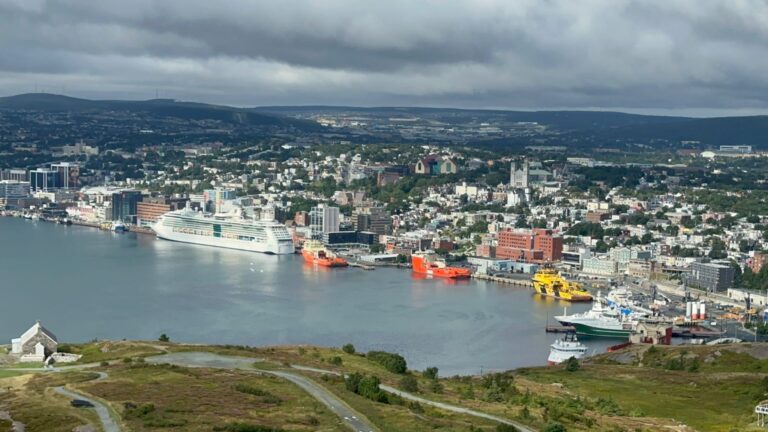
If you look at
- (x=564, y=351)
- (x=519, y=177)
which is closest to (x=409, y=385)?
(x=564, y=351)

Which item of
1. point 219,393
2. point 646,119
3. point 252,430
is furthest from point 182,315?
point 646,119

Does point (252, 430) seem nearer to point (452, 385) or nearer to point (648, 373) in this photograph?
point (452, 385)

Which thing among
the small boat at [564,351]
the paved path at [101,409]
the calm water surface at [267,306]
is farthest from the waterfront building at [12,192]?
the paved path at [101,409]

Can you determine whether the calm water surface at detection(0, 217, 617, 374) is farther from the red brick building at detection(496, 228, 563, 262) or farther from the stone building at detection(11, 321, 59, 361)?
the stone building at detection(11, 321, 59, 361)

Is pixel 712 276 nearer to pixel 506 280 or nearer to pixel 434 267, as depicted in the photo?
pixel 506 280

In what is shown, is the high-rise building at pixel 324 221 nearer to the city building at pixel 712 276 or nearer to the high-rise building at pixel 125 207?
the high-rise building at pixel 125 207

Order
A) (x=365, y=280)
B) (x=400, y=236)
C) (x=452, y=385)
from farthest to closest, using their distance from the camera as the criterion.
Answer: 1. (x=400, y=236)
2. (x=365, y=280)
3. (x=452, y=385)
